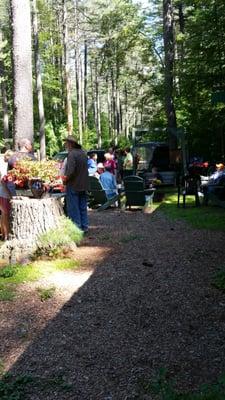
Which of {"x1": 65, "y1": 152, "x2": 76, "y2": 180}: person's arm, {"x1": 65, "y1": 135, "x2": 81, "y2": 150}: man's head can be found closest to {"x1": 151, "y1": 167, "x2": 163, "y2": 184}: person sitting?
{"x1": 65, "y1": 135, "x2": 81, "y2": 150}: man's head

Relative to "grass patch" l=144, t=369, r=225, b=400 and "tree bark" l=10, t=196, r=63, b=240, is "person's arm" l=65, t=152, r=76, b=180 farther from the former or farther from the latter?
"grass patch" l=144, t=369, r=225, b=400

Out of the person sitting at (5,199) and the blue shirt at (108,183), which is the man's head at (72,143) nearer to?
the person sitting at (5,199)

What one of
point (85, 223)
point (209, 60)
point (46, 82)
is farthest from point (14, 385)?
point (46, 82)

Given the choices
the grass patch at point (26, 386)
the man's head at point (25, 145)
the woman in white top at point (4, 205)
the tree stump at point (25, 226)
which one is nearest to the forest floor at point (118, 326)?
the grass patch at point (26, 386)

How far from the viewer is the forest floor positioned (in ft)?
12.3

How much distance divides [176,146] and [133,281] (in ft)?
42.0

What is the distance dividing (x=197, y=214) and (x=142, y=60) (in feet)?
73.2

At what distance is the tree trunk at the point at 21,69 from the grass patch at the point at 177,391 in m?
5.97

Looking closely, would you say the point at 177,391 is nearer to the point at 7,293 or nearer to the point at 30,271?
the point at 7,293

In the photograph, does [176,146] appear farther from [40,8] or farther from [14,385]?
[40,8]

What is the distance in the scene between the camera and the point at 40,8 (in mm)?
32594

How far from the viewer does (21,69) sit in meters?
8.66

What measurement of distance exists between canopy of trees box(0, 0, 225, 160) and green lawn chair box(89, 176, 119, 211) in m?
3.63

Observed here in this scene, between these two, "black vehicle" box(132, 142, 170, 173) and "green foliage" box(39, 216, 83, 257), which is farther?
"black vehicle" box(132, 142, 170, 173)
